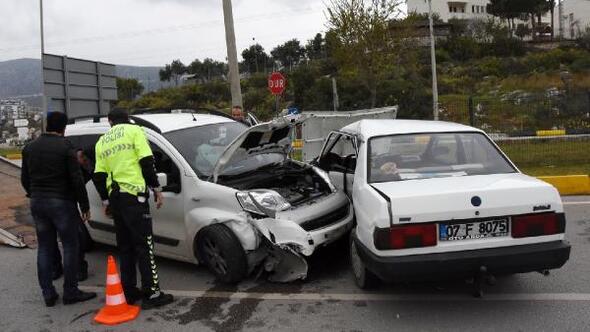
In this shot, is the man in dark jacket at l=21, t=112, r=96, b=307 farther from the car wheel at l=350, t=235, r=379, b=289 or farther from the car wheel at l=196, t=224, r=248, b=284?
the car wheel at l=350, t=235, r=379, b=289

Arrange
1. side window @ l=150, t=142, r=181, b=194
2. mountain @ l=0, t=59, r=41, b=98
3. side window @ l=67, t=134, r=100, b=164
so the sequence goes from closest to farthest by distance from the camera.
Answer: side window @ l=150, t=142, r=181, b=194
side window @ l=67, t=134, r=100, b=164
mountain @ l=0, t=59, r=41, b=98

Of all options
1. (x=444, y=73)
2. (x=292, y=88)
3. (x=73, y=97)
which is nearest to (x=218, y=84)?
(x=292, y=88)

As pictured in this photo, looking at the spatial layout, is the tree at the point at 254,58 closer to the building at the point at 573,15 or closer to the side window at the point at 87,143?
the building at the point at 573,15

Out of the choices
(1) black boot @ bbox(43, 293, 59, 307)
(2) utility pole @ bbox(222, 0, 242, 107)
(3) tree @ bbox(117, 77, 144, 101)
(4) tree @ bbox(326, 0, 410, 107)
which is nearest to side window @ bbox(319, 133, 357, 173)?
(1) black boot @ bbox(43, 293, 59, 307)

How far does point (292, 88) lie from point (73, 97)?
2586cm

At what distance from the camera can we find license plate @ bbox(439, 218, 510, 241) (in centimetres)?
386

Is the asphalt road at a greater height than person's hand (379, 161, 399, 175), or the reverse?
person's hand (379, 161, 399, 175)

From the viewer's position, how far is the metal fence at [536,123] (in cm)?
1219

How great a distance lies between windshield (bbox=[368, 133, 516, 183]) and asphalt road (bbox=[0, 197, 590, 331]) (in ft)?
3.26

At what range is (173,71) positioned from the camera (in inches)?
2768

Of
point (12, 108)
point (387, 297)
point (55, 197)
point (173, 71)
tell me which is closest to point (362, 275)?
point (387, 297)

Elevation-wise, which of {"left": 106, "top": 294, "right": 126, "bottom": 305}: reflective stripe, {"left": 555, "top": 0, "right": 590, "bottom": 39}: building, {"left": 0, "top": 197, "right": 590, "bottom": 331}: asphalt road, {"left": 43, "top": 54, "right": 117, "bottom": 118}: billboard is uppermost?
{"left": 555, "top": 0, "right": 590, "bottom": 39}: building

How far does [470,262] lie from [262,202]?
74.9 inches

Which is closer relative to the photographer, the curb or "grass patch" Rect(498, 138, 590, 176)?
the curb
